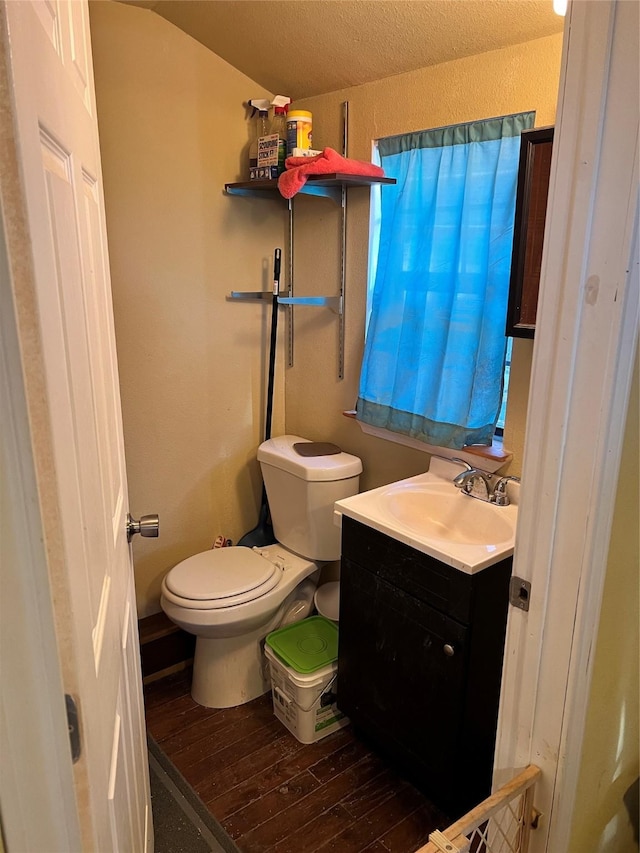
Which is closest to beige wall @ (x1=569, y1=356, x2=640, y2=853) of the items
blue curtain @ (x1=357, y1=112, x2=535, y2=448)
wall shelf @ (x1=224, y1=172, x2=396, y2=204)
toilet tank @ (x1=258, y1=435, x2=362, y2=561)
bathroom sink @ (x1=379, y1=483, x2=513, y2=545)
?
bathroom sink @ (x1=379, y1=483, x2=513, y2=545)

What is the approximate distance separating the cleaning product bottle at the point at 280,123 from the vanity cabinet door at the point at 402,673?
4.51 feet

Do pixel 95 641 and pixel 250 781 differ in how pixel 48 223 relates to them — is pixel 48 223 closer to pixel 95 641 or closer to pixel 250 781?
pixel 95 641

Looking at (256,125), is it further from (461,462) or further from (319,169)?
(461,462)

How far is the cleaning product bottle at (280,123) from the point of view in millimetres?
2102

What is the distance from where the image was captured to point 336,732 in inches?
80.0

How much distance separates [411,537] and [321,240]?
124 cm

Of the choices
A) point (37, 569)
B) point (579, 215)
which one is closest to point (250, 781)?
point (37, 569)

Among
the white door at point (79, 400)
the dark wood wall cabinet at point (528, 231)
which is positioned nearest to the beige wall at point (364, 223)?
the dark wood wall cabinet at point (528, 231)

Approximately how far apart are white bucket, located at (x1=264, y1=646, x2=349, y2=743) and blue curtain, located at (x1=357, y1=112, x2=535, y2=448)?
835 millimetres

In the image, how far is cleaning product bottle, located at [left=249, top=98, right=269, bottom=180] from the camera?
215 centimetres

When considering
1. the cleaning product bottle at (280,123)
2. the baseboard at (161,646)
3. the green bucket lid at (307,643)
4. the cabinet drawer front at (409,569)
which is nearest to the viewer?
the cabinet drawer front at (409,569)

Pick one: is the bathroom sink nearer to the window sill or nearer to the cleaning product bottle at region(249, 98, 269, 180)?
the window sill

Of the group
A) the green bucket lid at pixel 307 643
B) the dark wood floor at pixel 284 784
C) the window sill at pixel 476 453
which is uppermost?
the window sill at pixel 476 453

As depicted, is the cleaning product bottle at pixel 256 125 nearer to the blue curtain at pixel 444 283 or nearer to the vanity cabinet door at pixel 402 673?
the blue curtain at pixel 444 283
